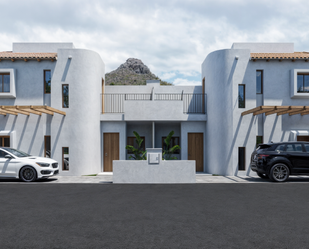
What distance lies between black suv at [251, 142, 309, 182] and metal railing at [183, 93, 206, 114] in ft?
21.3

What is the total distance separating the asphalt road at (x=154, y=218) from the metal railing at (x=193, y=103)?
862 cm

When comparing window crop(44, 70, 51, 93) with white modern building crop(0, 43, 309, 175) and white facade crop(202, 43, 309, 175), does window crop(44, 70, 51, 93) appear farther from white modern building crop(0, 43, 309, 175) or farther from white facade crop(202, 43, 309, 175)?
white facade crop(202, 43, 309, 175)

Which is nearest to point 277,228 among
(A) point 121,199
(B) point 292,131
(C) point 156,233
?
(C) point 156,233

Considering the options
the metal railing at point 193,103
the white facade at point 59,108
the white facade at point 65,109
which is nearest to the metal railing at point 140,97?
the metal railing at point 193,103

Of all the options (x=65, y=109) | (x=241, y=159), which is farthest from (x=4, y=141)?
(x=241, y=159)

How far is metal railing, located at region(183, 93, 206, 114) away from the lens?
A: 1684 cm

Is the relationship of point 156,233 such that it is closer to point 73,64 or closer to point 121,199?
point 121,199

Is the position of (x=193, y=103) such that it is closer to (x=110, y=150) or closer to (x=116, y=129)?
(x=116, y=129)

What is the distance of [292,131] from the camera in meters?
13.9

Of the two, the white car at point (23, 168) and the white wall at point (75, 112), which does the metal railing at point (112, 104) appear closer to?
the white wall at point (75, 112)

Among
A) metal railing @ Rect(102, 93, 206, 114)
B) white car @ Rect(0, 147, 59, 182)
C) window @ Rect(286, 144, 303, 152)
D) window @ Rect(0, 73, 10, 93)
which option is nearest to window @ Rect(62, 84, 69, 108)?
metal railing @ Rect(102, 93, 206, 114)

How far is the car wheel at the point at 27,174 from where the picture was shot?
10.9 metres

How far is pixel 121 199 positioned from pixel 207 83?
34.5 ft

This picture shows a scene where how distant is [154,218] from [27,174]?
7872 millimetres
